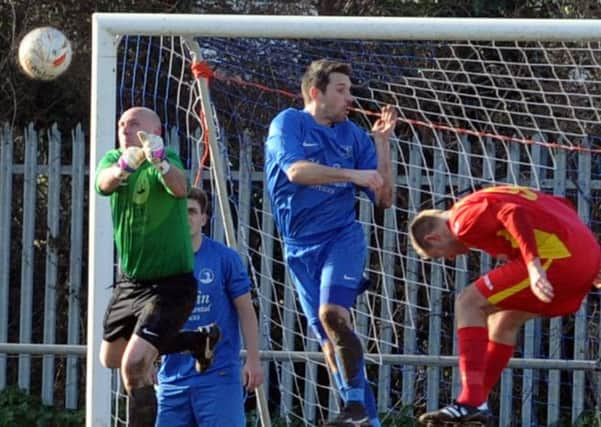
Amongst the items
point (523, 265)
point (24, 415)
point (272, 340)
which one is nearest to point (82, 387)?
point (24, 415)

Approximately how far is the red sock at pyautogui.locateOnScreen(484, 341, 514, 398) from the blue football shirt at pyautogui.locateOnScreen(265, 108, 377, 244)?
1.14 meters

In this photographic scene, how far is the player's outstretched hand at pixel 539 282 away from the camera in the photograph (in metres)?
8.12

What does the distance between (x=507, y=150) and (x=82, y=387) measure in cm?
345

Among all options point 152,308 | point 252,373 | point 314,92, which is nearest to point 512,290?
point 252,373

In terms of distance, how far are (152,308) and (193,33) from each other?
1.52m

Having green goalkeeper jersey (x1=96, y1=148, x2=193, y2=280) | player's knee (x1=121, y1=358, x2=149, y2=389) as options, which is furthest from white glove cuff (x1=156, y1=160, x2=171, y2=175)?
player's knee (x1=121, y1=358, x2=149, y2=389)

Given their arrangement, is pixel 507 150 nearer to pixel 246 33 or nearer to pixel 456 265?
pixel 456 265

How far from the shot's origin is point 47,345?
11688 mm

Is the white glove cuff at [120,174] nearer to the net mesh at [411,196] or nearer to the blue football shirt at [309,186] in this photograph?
the blue football shirt at [309,186]

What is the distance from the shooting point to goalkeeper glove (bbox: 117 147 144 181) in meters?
8.03

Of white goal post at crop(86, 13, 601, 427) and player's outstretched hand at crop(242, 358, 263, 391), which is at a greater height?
white goal post at crop(86, 13, 601, 427)

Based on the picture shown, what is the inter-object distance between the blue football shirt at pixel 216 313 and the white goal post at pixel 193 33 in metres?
0.39

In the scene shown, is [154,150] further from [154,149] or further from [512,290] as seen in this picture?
[512,290]

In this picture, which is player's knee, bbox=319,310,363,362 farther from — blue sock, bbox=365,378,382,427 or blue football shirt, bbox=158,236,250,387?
blue football shirt, bbox=158,236,250,387
